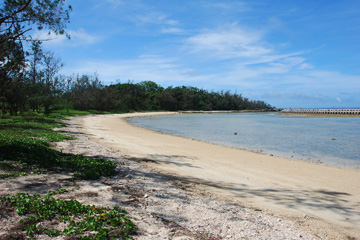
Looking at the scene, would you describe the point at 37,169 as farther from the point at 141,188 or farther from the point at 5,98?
the point at 5,98

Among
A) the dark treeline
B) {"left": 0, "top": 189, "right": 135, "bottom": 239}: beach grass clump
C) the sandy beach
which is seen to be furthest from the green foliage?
{"left": 0, "top": 189, "right": 135, "bottom": 239}: beach grass clump

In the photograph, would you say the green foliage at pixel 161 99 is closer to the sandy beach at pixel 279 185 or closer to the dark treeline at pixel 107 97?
the dark treeline at pixel 107 97

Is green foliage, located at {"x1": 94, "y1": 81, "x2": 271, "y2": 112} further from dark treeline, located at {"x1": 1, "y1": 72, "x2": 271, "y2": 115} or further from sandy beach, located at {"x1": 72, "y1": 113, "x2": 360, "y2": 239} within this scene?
sandy beach, located at {"x1": 72, "y1": 113, "x2": 360, "y2": 239}

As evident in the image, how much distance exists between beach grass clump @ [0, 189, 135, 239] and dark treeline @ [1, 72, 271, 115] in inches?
970

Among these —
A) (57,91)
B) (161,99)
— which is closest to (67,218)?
(57,91)

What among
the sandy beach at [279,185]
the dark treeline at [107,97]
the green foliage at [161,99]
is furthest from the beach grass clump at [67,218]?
the green foliage at [161,99]

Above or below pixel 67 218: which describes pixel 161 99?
above

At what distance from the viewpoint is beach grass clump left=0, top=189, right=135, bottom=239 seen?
392cm

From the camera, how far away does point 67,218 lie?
4.30m

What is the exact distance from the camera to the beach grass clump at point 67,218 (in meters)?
3.92

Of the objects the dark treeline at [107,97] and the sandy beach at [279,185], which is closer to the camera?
the sandy beach at [279,185]

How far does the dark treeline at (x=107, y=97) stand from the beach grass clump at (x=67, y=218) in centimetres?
2463

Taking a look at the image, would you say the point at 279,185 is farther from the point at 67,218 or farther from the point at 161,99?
the point at 161,99

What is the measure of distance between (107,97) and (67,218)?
69.4 m
